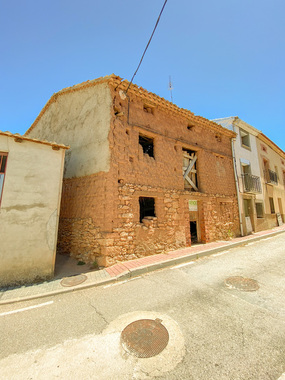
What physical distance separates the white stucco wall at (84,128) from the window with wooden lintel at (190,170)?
4474 mm

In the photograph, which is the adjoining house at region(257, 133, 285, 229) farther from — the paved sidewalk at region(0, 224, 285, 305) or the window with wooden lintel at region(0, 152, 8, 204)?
the window with wooden lintel at region(0, 152, 8, 204)

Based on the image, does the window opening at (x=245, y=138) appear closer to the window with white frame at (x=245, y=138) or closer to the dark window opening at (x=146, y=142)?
the window with white frame at (x=245, y=138)

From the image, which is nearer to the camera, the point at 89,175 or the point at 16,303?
the point at 16,303

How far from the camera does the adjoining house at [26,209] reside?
452cm

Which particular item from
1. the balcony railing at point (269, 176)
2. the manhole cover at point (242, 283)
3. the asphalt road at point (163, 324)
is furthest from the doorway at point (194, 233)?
the balcony railing at point (269, 176)

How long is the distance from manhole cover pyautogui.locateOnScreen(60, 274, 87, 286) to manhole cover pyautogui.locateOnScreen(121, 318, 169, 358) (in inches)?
97.4

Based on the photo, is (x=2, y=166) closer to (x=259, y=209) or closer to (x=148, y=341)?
(x=148, y=341)

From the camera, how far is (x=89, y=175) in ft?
21.8

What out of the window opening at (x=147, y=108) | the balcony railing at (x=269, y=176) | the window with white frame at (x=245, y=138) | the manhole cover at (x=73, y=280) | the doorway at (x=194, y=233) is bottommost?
the manhole cover at (x=73, y=280)

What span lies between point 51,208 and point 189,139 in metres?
7.53

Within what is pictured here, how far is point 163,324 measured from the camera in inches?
109

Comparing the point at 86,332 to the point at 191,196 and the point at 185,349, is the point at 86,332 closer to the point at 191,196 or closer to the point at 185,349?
the point at 185,349

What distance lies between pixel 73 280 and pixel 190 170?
23.8 feet

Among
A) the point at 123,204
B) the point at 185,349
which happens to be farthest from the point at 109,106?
the point at 185,349
